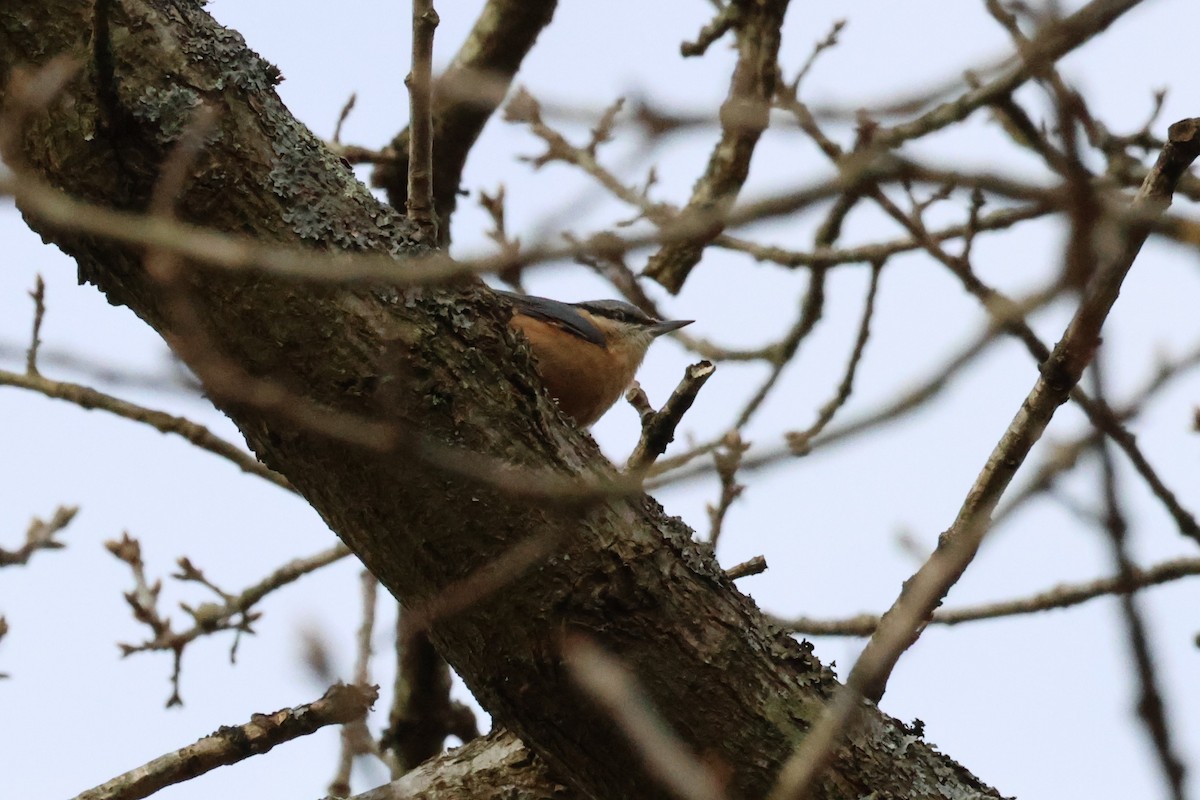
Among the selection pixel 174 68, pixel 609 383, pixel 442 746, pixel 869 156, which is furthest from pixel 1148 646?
pixel 609 383

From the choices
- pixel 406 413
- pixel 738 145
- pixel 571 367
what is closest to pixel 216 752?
pixel 406 413

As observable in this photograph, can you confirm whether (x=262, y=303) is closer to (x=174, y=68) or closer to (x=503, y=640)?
(x=174, y=68)

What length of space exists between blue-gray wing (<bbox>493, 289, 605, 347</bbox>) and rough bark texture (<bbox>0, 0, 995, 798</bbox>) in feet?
7.41

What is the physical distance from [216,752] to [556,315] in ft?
8.23

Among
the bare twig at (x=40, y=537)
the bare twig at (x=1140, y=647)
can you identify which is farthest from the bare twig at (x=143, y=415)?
the bare twig at (x=1140, y=647)

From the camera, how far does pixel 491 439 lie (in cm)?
270

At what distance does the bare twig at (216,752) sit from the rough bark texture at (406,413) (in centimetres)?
51

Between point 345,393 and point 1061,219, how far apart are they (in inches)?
69.1

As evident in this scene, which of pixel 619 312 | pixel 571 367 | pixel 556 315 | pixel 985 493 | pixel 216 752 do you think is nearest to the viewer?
pixel 985 493

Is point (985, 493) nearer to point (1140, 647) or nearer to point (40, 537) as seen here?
point (1140, 647)

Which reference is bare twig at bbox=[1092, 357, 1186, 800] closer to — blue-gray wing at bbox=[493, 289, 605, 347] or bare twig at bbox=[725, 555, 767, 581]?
bare twig at bbox=[725, 555, 767, 581]

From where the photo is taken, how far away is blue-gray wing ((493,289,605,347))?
513 cm

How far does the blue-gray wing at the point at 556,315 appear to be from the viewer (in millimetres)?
5133

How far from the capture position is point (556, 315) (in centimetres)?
→ 521
